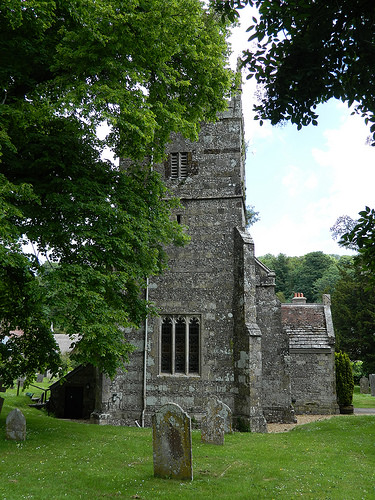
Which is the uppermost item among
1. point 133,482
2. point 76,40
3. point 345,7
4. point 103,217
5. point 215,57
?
point 215,57

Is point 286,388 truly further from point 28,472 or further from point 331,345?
point 28,472

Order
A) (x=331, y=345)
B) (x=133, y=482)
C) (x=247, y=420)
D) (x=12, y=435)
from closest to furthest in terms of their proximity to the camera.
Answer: (x=133, y=482) → (x=12, y=435) → (x=247, y=420) → (x=331, y=345)

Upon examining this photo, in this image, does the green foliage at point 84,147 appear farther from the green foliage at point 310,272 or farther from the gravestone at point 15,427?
the green foliage at point 310,272

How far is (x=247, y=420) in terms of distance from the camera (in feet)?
46.4

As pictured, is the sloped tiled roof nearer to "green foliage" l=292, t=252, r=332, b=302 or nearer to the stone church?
the stone church

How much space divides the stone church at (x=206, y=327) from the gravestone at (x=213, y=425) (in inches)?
116

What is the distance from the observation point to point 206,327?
15.4m

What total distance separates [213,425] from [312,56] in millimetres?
9307

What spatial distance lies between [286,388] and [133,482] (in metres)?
10.5

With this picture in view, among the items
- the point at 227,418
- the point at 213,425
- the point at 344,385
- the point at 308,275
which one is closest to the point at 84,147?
the point at 213,425

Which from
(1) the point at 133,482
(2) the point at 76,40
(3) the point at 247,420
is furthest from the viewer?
(3) the point at 247,420

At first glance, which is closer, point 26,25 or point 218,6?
point 218,6

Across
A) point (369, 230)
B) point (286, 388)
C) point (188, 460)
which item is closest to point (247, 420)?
point (286, 388)

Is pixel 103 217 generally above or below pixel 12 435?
above
